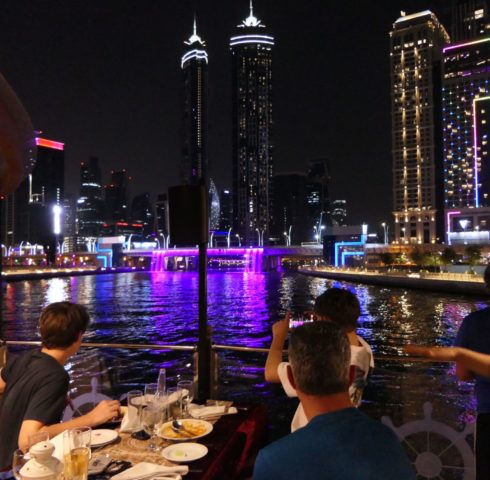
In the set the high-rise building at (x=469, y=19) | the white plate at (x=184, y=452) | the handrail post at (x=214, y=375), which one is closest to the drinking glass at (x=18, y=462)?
the white plate at (x=184, y=452)

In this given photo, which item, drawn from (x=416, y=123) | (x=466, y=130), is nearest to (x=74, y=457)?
(x=466, y=130)

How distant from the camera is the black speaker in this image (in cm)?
482

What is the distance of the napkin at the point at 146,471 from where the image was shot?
220 centimetres

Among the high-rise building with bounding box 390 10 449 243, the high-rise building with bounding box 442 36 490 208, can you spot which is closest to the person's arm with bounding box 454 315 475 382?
the high-rise building with bounding box 442 36 490 208

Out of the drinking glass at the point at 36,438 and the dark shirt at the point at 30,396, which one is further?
the dark shirt at the point at 30,396

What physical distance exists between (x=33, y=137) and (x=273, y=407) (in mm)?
8084

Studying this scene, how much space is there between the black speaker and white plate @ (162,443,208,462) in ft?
8.17

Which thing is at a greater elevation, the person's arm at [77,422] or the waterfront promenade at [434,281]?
the person's arm at [77,422]

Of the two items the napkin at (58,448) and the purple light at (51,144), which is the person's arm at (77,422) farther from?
the purple light at (51,144)

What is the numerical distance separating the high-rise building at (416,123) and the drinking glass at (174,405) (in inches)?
5887

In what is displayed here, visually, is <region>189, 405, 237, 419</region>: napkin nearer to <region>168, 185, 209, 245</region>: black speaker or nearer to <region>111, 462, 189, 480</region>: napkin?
<region>111, 462, 189, 480</region>: napkin

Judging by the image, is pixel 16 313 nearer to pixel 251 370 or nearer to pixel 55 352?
pixel 251 370

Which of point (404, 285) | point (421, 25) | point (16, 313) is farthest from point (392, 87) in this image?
point (16, 313)

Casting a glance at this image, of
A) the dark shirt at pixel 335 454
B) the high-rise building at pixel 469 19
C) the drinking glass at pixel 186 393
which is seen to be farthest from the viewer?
the high-rise building at pixel 469 19
